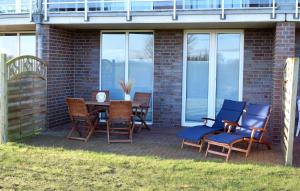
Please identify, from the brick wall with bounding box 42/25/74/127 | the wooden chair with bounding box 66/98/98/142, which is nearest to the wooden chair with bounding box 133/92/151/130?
the wooden chair with bounding box 66/98/98/142

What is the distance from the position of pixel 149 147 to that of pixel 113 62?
408 centimetres

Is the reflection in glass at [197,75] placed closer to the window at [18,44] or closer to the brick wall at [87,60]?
the brick wall at [87,60]

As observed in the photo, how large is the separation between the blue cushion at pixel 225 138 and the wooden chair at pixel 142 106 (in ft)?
8.31

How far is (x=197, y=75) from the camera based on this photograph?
11.8 meters

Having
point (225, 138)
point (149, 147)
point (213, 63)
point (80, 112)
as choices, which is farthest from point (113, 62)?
point (225, 138)

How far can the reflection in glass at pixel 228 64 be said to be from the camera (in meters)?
11.5

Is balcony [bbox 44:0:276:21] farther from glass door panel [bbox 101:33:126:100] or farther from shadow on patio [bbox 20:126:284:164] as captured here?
shadow on patio [bbox 20:126:284:164]

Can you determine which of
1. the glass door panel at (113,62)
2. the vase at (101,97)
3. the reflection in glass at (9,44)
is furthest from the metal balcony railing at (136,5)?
the vase at (101,97)

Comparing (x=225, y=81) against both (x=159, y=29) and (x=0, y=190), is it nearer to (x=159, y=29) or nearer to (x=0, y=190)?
(x=159, y=29)

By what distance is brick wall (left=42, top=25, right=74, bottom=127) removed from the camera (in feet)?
37.0

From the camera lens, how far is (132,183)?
21.0 ft

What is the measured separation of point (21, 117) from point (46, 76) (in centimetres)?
158

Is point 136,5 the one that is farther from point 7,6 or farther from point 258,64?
point 7,6

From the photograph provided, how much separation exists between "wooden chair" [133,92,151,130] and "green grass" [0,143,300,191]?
9.30 ft
